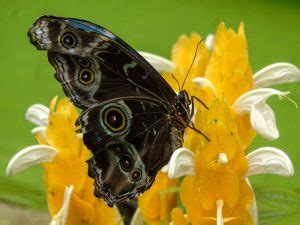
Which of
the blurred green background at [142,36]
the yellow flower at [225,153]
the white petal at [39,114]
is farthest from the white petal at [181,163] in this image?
the blurred green background at [142,36]

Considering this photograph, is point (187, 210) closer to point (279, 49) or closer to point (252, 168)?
point (252, 168)

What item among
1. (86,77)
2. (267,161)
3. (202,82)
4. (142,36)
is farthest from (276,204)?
(142,36)

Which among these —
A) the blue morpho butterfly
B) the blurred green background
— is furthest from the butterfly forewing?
the blurred green background

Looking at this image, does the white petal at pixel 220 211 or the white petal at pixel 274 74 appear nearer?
the white petal at pixel 220 211

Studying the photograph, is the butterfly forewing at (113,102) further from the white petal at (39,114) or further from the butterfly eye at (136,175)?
the white petal at (39,114)

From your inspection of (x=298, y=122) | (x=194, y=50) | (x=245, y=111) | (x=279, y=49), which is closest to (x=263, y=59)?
(x=279, y=49)

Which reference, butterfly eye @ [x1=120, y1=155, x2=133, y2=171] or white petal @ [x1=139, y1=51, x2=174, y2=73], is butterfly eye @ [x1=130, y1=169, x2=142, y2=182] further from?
white petal @ [x1=139, y1=51, x2=174, y2=73]

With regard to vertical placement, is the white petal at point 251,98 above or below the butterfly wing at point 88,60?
below
